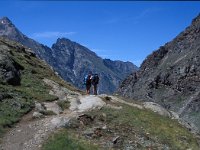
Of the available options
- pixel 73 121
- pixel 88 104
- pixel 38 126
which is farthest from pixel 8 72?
pixel 73 121

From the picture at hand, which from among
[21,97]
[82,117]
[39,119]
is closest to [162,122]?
[82,117]

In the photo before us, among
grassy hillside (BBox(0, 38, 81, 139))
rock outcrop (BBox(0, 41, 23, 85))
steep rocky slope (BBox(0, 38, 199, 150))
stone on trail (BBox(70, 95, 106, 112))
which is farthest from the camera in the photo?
rock outcrop (BBox(0, 41, 23, 85))

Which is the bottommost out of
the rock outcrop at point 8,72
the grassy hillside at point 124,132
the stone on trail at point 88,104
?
Answer: the grassy hillside at point 124,132

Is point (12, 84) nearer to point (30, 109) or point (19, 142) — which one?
point (30, 109)

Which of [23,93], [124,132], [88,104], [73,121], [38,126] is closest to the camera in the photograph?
[124,132]

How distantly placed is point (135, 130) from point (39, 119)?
8.04m

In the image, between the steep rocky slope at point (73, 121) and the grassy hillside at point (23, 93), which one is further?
the grassy hillside at point (23, 93)

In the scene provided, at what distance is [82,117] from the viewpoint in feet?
113

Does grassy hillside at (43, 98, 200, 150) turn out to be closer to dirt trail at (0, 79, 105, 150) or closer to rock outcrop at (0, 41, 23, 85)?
dirt trail at (0, 79, 105, 150)

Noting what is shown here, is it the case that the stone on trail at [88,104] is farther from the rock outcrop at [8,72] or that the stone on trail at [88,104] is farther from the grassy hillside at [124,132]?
the rock outcrop at [8,72]

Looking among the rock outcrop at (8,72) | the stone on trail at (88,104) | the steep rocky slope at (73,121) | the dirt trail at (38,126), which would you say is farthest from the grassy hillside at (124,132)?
the rock outcrop at (8,72)

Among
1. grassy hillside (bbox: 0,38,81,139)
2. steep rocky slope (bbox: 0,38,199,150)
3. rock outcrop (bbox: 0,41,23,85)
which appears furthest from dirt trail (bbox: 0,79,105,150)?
rock outcrop (bbox: 0,41,23,85)

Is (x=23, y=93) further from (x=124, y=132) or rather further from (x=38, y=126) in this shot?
(x=124, y=132)

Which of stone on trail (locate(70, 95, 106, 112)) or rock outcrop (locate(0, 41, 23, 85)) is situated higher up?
rock outcrop (locate(0, 41, 23, 85))
